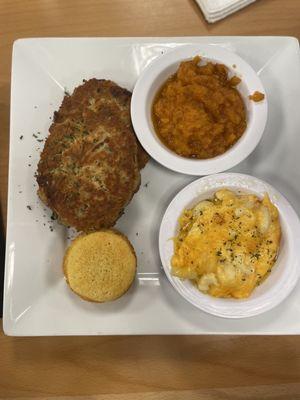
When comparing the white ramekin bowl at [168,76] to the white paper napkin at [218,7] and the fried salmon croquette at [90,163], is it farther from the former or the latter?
the white paper napkin at [218,7]

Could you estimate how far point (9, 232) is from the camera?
158 cm

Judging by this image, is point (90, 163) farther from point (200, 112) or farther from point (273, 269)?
point (273, 269)

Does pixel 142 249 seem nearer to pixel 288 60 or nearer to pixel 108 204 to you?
pixel 108 204

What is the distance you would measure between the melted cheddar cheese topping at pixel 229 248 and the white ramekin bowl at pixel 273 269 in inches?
1.2

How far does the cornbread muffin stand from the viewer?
1472 millimetres

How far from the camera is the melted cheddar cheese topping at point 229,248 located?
1.37 meters

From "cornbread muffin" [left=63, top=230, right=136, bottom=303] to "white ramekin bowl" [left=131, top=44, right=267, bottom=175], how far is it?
319 millimetres

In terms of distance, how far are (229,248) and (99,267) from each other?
0.42 metres

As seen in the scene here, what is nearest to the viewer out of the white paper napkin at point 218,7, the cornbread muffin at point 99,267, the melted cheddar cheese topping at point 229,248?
the melted cheddar cheese topping at point 229,248

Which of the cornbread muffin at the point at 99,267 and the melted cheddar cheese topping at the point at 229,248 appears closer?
the melted cheddar cheese topping at the point at 229,248

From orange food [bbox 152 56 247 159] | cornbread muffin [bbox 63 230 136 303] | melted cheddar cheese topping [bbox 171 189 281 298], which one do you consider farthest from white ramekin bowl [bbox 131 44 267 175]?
cornbread muffin [bbox 63 230 136 303]

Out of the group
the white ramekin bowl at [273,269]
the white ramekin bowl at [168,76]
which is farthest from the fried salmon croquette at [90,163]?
the white ramekin bowl at [273,269]

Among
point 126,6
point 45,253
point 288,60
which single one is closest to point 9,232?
point 45,253

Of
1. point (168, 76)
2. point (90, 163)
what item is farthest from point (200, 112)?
point (90, 163)
